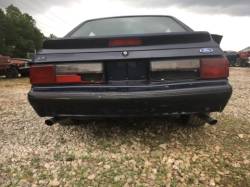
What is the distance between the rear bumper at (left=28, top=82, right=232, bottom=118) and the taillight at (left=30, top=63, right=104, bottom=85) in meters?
A: 0.12

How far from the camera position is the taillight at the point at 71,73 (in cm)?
358

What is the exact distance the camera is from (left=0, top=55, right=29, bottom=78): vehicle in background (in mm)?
14539

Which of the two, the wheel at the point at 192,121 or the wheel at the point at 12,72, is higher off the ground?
the wheel at the point at 192,121

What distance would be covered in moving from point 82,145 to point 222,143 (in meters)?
1.41

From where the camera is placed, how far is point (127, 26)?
15.0 ft

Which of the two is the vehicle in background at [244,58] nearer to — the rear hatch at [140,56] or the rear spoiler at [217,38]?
the rear spoiler at [217,38]

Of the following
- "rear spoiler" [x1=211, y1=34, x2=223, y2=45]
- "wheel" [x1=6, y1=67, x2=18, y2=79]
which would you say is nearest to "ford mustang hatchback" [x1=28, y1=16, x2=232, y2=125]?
"rear spoiler" [x1=211, y1=34, x2=223, y2=45]

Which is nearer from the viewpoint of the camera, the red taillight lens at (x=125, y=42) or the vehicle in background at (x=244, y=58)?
the red taillight lens at (x=125, y=42)

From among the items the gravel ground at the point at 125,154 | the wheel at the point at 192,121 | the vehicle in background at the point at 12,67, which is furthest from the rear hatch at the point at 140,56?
the vehicle in background at the point at 12,67

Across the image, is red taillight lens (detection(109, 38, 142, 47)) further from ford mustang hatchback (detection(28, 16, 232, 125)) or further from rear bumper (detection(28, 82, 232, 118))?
rear bumper (detection(28, 82, 232, 118))

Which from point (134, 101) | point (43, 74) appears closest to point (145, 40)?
point (134, 101)

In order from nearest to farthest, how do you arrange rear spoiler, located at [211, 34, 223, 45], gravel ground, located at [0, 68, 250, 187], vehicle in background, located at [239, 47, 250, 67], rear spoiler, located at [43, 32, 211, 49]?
gravel ground, located at [0, 68, 250, 187] < rear spoiler, located at [43, 32, 211, 49] < rear spoiler, located at [211, 34, 223, 45] < vehicle in background, located at [239, 47, 250, 67]

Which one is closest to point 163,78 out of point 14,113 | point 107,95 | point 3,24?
point 107,95

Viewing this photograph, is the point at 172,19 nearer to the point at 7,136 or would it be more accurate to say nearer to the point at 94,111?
the point at 94,111
